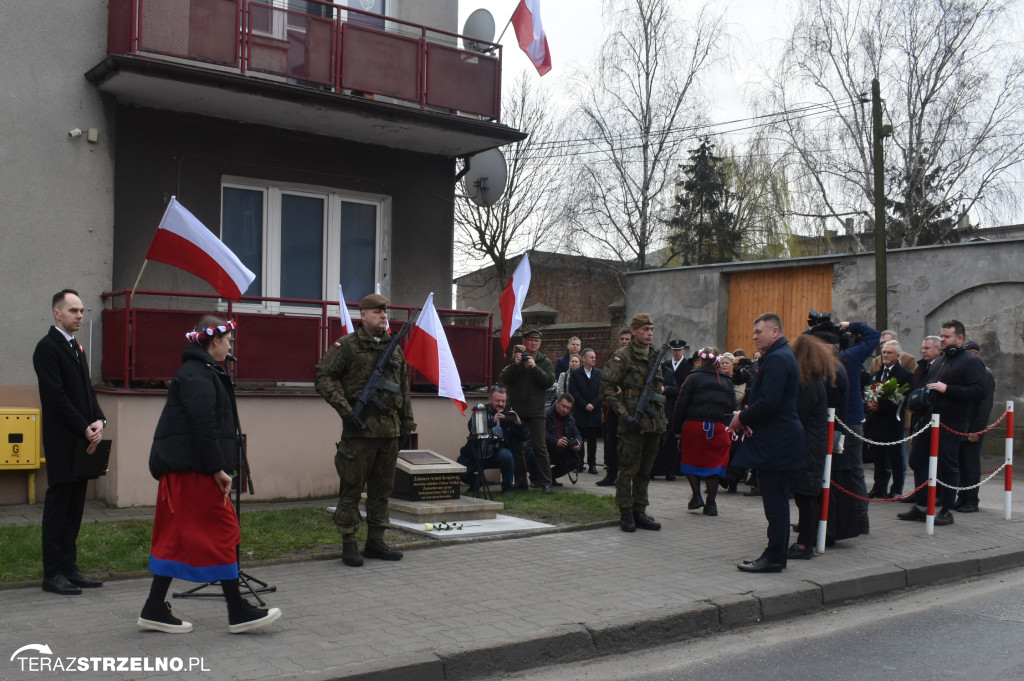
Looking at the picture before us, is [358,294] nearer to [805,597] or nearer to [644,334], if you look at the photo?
[644,334]

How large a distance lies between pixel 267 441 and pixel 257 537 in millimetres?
2556

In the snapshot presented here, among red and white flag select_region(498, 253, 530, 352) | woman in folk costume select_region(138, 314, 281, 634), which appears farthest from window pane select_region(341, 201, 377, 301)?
woman in folk costume select_region(138, 314, 281, 634)

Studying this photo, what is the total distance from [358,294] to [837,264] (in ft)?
36.1

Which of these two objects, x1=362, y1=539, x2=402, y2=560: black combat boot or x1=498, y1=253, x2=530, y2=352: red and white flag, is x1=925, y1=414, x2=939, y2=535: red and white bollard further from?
x1=362, y1=539, x2=402, y2=560: black combat boot

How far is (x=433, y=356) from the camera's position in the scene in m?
9.02

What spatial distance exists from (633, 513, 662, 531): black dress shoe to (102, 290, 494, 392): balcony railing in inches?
156

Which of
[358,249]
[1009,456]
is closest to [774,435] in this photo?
[1009,456]

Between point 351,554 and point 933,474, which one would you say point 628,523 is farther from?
point 933,474

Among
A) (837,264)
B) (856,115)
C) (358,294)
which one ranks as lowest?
(358,294)

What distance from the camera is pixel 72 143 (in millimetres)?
10312

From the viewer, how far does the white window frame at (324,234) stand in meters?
12.1

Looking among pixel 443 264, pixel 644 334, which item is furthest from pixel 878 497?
pixel 443 264

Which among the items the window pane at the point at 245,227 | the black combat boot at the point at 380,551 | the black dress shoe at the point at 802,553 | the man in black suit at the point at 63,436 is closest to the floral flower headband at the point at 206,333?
the man in black suit at the point at 63,436

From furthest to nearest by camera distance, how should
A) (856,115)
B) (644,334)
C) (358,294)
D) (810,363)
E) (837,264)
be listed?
(856,115)
(837,264)
(358,294)
(644,334)
(810,363)
